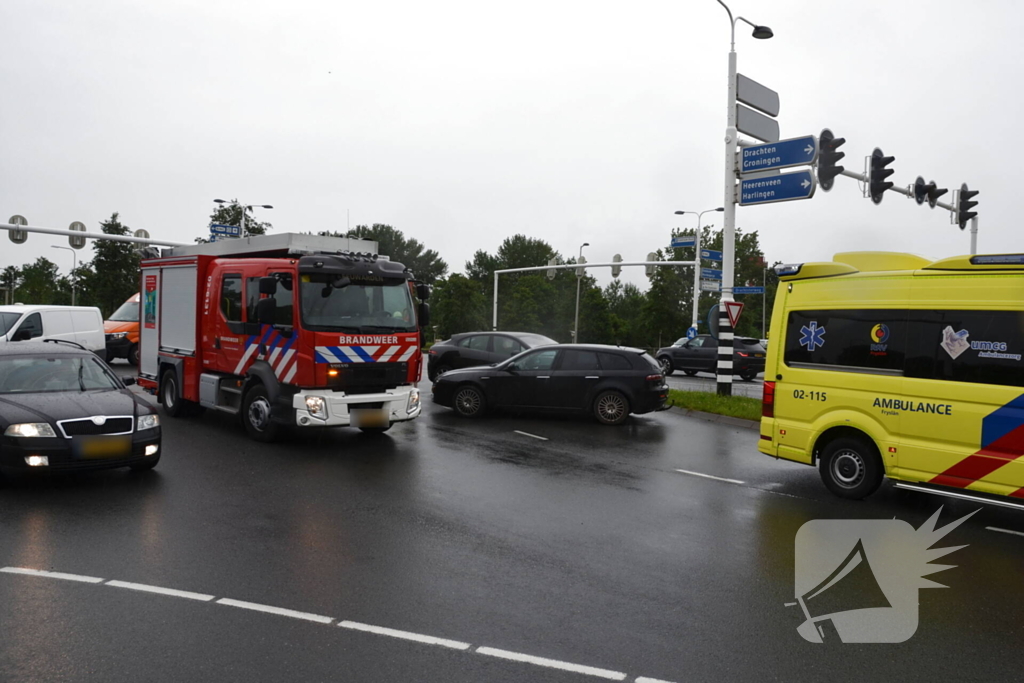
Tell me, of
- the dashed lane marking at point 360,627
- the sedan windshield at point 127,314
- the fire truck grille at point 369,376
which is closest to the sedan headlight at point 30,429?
the dashed lane marking at point 360,627

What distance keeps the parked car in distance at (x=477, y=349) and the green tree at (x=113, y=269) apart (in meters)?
35.1

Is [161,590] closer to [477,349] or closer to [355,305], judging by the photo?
[355,305]

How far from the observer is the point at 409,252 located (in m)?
92.4

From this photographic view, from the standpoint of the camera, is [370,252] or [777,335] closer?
[777,335]

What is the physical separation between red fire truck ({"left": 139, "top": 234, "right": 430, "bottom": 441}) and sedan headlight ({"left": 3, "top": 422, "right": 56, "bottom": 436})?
3.38m

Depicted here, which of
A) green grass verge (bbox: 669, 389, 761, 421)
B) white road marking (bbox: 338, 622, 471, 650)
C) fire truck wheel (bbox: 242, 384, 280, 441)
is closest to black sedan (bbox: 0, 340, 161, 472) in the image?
fire truck wheel (bbox: 242, 384, 280, 441)

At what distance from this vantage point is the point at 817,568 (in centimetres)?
624

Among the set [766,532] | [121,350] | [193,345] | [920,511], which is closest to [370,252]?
[193,345]

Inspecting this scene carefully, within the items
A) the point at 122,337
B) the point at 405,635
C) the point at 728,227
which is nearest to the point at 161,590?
the point at 405,635

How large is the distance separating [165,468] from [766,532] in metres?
6.71

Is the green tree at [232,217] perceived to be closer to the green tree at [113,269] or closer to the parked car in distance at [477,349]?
the green tree at [113,269]

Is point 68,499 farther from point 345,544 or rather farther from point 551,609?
point 551,609

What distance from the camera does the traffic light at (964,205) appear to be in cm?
2188

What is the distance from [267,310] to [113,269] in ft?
143
